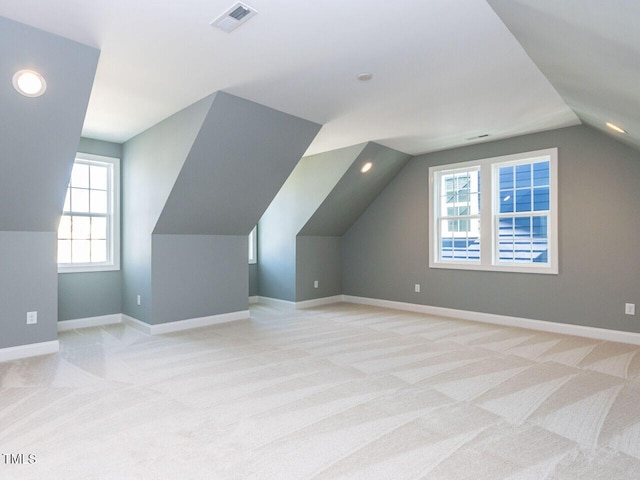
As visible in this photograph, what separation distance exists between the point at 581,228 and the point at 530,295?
100 cm

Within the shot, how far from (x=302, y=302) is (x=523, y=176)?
371 centimetres

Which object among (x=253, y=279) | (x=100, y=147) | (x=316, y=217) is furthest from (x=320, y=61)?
(x=253, y=279)

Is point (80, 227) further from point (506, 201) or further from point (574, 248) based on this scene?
point (574, 248)

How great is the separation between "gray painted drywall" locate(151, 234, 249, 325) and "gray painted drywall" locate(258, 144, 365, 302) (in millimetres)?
1050

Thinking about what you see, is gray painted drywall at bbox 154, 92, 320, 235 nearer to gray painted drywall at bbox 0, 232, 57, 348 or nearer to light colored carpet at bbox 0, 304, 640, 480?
gray painted drywall at bbox 0, 232, 57, 348

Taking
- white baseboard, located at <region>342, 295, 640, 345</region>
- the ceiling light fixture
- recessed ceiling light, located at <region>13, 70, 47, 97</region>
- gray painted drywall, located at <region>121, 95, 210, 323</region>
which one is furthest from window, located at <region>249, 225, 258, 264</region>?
recessed ceiling light, located at <region>13, 70, 47, 97</region>

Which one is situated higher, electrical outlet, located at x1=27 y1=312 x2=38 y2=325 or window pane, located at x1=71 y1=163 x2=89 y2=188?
window pane, located at x1=71 y1=163 x2=89 y2=188

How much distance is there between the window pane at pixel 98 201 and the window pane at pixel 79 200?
70 millimetres

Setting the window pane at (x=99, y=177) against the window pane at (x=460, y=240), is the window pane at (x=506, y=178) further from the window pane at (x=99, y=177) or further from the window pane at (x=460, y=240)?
the window pane at (x=99, y=177)

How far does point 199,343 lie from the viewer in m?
4.18

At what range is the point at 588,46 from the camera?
2.09 m

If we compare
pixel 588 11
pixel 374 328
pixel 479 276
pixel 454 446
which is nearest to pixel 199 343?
pixel 374 328

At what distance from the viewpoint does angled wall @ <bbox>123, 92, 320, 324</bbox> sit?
13.1 ft

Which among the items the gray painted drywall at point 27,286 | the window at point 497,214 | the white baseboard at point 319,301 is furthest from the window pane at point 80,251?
the window at point 497,214
